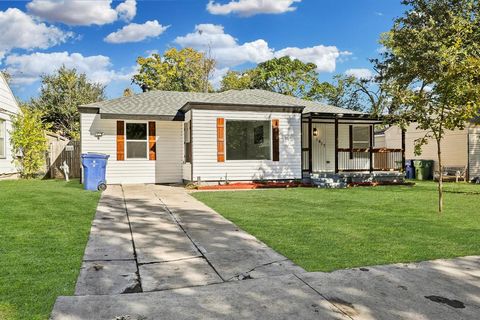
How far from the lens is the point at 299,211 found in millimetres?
8164

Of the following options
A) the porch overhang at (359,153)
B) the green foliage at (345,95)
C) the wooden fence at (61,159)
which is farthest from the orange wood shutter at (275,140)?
the green foliage at (345,95)

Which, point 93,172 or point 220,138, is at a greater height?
point 220,138

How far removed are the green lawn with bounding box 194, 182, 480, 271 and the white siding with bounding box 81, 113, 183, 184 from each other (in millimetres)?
4700

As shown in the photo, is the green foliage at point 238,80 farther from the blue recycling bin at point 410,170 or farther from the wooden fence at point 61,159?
the wooden fence at point 61,159

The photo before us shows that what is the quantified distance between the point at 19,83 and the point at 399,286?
133 ft

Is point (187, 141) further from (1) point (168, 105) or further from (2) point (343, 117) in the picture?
(2) point (343, 117)

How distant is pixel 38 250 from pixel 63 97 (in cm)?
2528

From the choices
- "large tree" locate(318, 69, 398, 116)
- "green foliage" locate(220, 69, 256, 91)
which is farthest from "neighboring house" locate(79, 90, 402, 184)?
"green foliage" locate(220, 69, 256, 91)

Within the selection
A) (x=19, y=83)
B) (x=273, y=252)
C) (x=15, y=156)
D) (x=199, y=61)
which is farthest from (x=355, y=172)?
(x=19, y=83)

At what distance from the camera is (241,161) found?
13859 mm

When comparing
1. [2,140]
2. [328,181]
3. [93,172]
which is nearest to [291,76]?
[328,181]

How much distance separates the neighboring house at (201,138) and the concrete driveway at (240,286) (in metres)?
7.96

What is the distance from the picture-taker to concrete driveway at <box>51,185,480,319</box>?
3.08 m

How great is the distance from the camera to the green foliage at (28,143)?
15559 millimetres
